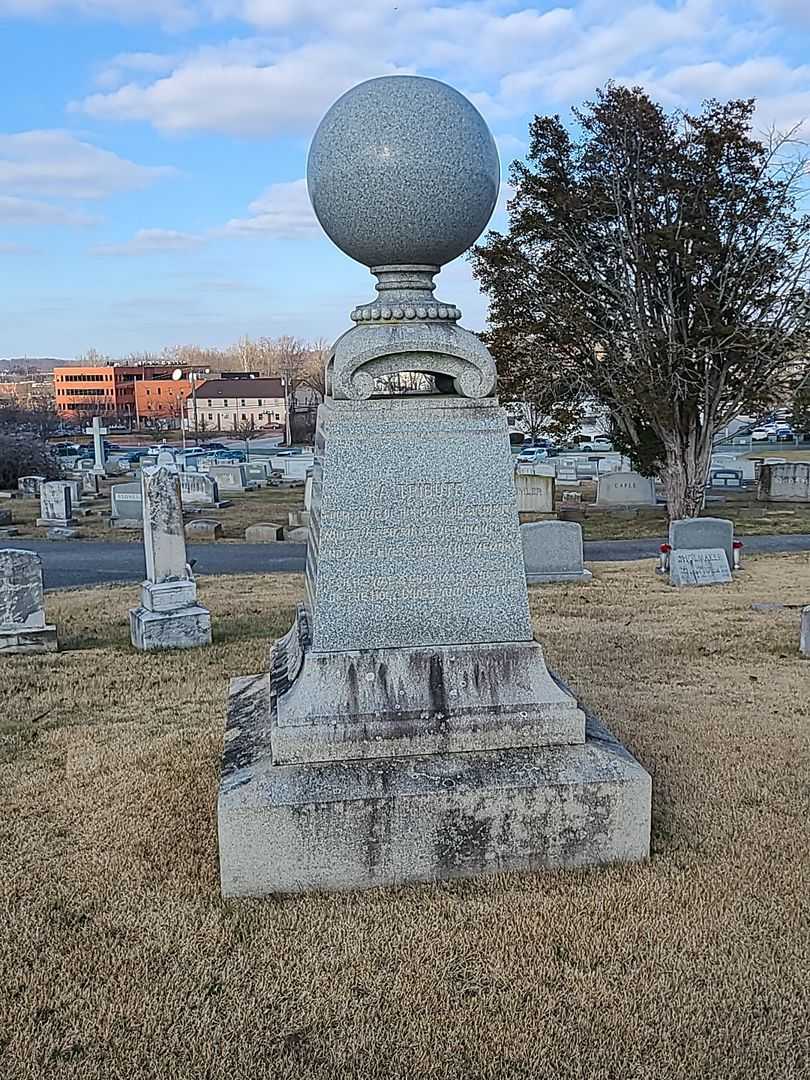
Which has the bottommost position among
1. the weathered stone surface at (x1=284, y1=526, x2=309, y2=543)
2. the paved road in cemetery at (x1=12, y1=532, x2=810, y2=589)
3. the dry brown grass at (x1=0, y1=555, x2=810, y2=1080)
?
the dry brown grass at (x1=0, y1=555, x2=810, y2=1080)

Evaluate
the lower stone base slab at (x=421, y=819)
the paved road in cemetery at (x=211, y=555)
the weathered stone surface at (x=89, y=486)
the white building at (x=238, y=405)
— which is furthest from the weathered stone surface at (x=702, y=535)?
the white building at (x=238, y=405)

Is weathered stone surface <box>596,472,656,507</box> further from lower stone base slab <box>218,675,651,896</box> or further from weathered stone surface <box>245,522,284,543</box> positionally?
lower stone base slab <box>218,675,651,896</box>

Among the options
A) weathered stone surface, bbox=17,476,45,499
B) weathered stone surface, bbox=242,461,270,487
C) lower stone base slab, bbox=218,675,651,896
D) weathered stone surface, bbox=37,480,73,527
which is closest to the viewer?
lower stone base slab, bbox=218,675,651,896

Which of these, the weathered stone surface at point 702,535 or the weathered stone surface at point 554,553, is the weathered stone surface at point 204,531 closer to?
the weathered stone surface at point 554,553

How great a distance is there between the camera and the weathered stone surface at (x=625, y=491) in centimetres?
2352

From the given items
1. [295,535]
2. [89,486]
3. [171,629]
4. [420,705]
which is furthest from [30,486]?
[420,705]

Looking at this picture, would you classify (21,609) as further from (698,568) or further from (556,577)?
(698,568)

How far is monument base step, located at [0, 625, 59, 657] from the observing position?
878 cm

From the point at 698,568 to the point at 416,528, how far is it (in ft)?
29.7

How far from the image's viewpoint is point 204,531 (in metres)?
18.3

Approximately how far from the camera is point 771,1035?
2.98 m

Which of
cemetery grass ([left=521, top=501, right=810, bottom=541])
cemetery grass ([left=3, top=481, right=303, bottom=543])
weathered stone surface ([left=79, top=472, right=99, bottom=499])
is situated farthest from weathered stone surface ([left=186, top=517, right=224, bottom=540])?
weathered stone surface ([left=79, top=472, right=99, bottom=499])

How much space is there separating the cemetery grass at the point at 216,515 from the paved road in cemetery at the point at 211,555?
935 mm

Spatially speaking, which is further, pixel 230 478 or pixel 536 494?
pixel 230 478
